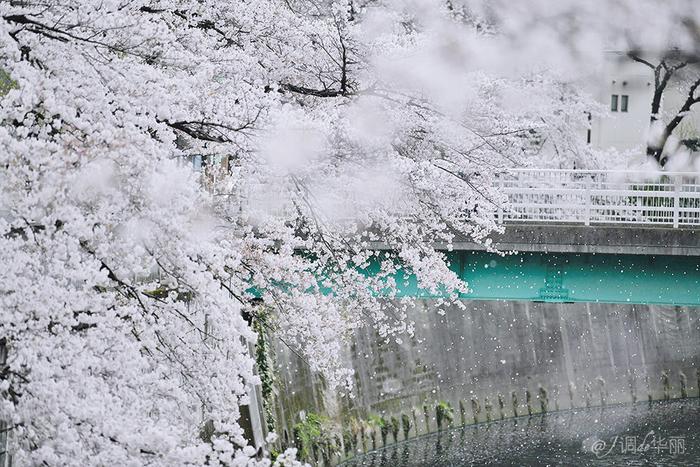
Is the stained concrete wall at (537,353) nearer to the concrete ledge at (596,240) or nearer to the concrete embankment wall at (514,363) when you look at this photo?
the concrete embankment wall at (514,363)

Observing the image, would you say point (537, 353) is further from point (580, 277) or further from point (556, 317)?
point (580, 277)

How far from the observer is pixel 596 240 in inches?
654

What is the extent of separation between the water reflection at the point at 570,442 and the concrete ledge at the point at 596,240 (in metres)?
6.63

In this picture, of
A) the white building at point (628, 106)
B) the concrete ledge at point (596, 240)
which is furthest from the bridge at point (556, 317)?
the white building at point (628, 106)

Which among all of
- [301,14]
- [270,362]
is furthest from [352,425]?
[301,14]

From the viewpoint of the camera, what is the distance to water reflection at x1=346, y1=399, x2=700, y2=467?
22.2 meters

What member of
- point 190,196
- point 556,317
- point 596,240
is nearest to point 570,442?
point 556,317

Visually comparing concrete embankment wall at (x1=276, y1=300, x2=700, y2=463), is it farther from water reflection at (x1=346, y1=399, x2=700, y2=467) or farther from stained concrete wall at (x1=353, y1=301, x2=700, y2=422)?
water reflection at (x1=346, y1=399, x2=700, y2=467)

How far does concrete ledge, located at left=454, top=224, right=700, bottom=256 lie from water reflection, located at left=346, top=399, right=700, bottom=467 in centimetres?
663

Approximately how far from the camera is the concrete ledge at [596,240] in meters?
16.4

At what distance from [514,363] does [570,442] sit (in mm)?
4241

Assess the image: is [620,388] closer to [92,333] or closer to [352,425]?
[352,425]

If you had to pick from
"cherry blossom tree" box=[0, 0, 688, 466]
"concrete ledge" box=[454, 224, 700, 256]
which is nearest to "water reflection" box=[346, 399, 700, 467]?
"concrete ledge" box=[454, 224, 700, 256]

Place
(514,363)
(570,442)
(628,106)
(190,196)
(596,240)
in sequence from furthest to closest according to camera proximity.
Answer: (628,106)
(514,363)
(570,442)
(596,240)
(190,196)
